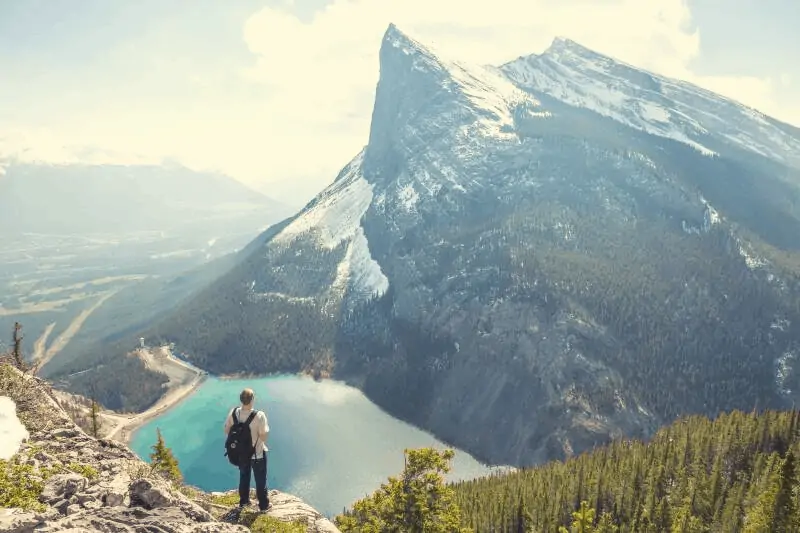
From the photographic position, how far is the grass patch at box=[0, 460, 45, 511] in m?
19.6

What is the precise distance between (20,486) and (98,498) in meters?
2.86

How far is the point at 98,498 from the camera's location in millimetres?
21391

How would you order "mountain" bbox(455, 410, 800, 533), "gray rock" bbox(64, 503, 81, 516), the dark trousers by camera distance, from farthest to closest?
1. "mountain" bbox(455, 410, 800, 533)
2. the dark trousers
3. "gray rock" bbox(64, 503, 81, 516)

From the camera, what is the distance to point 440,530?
3156 centimetres

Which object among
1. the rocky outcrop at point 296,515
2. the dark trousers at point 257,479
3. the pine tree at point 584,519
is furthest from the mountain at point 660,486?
the dark trousers at point 257,479

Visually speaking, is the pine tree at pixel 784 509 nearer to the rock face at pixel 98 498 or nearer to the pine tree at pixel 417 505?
the pine tree at pixel 417 505

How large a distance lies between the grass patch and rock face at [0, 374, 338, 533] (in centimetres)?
21

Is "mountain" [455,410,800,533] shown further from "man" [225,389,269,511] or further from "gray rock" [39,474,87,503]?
"gray rock" [39,474,87,503]

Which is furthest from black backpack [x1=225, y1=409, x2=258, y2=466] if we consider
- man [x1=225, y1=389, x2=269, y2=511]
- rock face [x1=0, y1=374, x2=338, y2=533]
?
rock face [x1=0, y1=374, x2=338, y2=533]

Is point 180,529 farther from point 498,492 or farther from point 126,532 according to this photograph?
point 498,492

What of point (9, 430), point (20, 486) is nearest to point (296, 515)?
point (20, 486)

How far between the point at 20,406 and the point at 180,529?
15916 mm

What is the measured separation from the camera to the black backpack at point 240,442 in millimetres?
24719

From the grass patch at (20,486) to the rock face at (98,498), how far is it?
0.21 meters
